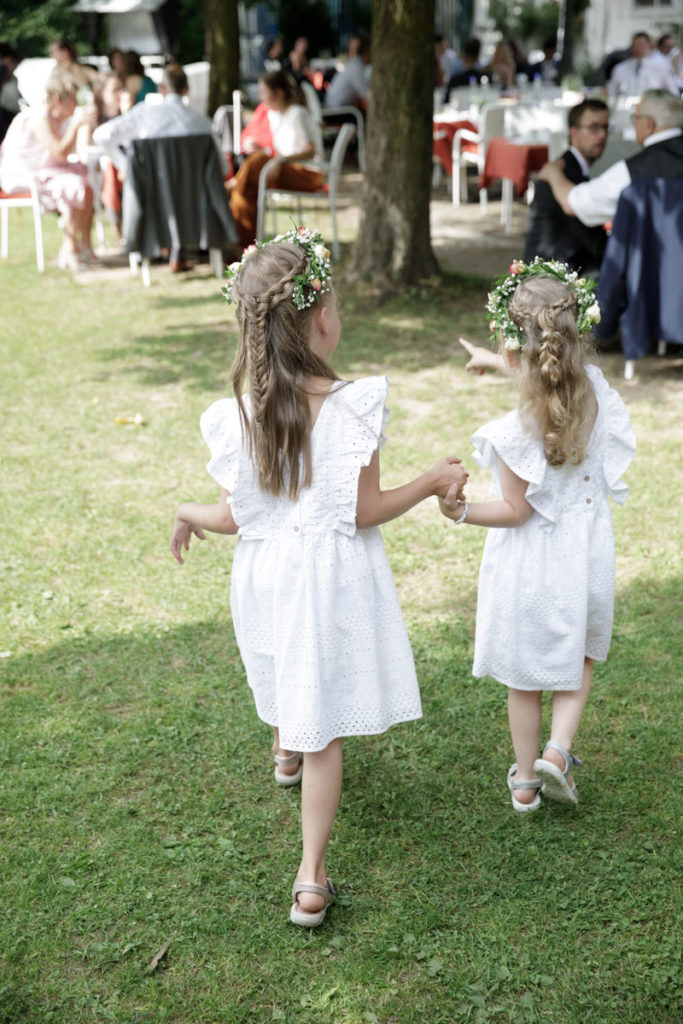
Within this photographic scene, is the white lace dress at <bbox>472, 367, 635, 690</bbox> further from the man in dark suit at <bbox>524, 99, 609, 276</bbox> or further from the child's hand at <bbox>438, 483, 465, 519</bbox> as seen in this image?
the man in dark suit at <bbox>524, 99, 609, 276</bbox>

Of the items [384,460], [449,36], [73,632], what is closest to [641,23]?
[449,36]

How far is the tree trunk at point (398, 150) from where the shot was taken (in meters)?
7.30

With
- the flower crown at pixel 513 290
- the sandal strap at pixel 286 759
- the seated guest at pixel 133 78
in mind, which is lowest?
the sandal strap at pixel 286 759

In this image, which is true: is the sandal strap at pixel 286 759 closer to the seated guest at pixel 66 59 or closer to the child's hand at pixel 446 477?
the child's hand at pixel 446 477

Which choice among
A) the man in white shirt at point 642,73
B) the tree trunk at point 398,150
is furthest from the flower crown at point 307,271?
the man in white shirt at point 642,73

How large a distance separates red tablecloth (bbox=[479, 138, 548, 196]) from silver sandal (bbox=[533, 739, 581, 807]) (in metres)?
7.71

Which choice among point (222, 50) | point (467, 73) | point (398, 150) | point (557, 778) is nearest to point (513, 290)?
point (557, 778)

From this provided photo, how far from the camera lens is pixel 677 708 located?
3279 mm

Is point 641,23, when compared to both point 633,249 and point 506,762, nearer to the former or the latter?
point 633,249

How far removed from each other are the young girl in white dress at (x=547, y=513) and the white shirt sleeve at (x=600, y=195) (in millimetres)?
3870

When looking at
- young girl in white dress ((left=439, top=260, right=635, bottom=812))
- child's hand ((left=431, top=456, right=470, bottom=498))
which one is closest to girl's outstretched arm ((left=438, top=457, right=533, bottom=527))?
young girl in white dress ((left=439, top=260, right=635, bottom=812))

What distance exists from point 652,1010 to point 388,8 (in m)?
6.70

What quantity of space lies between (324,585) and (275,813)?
84 centimetres

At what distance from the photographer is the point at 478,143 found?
11227mm
